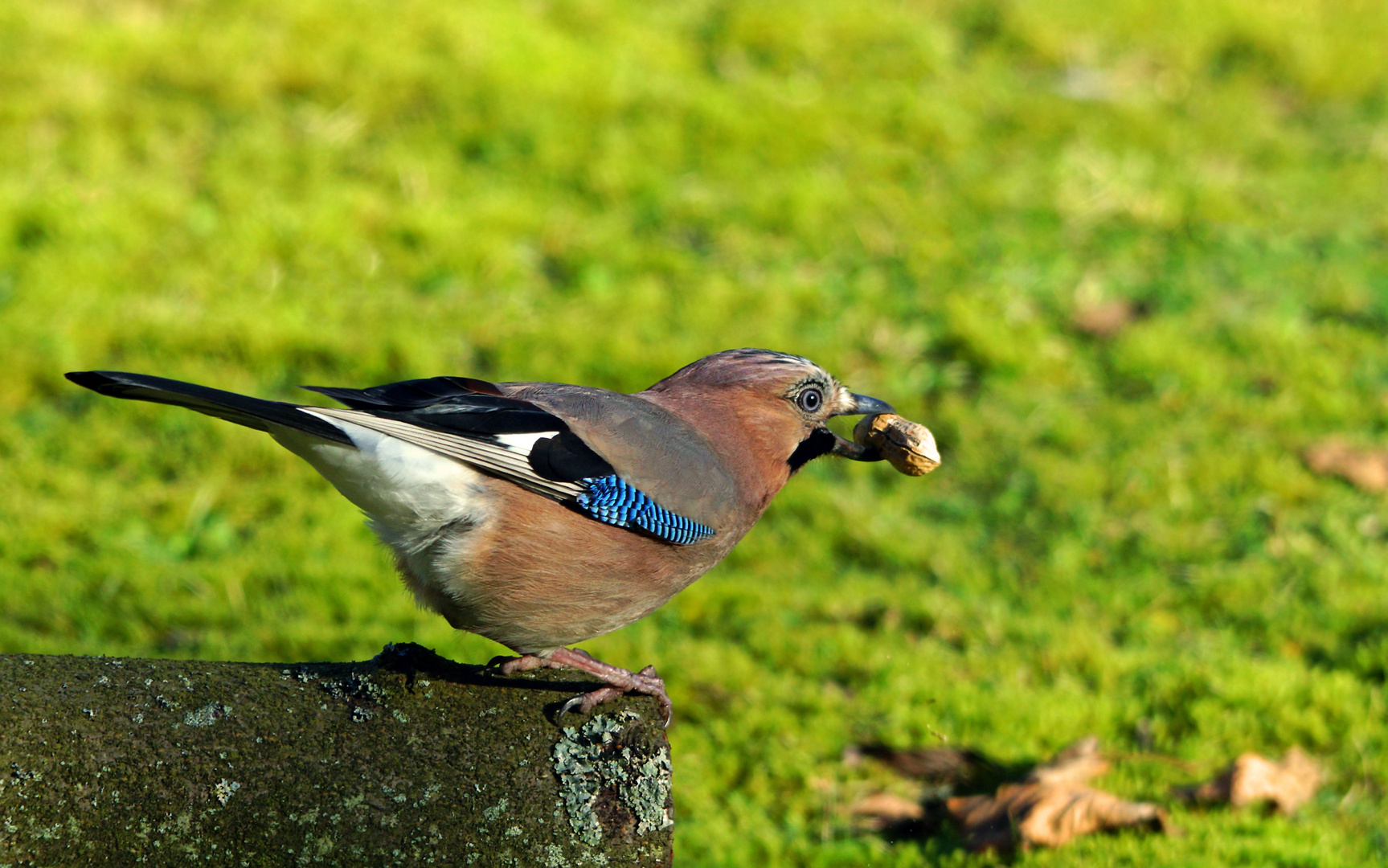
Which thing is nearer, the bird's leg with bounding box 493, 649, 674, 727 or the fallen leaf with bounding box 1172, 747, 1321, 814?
the bird's leg with bounding box 493, 649, 674, 727

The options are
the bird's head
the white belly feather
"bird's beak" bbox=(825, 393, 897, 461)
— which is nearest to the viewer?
the white belly feather

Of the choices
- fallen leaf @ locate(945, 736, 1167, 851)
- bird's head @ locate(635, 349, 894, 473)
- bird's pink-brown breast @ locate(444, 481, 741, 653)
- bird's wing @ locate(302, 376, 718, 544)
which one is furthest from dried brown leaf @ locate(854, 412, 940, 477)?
fallen leaf @ locate(945, 736, 1167, 851)

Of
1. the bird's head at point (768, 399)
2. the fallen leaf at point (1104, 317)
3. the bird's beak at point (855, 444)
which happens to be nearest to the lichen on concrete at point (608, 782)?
the bird's head at point (768, 399)

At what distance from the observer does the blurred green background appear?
186 inches

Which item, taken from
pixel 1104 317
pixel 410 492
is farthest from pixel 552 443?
pixel 1104 317

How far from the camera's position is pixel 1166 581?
18.5 feet

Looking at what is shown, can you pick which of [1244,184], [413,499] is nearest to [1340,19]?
[1244,184]

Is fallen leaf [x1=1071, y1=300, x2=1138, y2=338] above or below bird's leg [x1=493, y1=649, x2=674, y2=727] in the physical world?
above

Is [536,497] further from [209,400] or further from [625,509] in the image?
[209,400]

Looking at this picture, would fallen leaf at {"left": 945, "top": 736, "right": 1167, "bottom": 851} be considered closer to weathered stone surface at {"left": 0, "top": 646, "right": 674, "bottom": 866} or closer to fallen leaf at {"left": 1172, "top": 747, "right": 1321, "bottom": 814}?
fallen leaf at {"left": 1172, "top": 747, "right": 1321, "bottom": 814}

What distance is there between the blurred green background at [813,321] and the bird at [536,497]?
100 cm

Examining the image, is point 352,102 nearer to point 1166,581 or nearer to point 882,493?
point 882,493

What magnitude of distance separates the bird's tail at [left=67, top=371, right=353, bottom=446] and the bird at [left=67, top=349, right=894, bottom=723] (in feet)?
0.03

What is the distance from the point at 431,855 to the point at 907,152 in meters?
7.36
